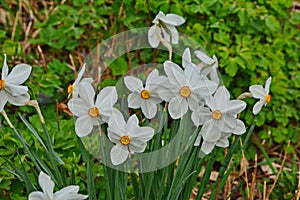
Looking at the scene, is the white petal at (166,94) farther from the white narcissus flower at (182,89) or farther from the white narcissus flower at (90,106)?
the white narcissus flower at (90,106)

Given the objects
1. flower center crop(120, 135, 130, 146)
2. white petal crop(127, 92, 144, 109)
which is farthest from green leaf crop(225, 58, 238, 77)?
flower center crop(120, 135, 130, 146)

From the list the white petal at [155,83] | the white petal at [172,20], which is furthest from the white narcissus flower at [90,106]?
the white petal at [172,20]

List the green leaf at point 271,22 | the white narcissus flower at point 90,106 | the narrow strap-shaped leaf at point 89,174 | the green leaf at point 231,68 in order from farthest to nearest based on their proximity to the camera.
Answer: the green leaf at point 271,22 → the green leaf at point 231,68 → the narrow strap-shaped leaf at point 89,174 → the white narcissus flower at point 90,106

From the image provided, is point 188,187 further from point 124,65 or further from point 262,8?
point 262,8

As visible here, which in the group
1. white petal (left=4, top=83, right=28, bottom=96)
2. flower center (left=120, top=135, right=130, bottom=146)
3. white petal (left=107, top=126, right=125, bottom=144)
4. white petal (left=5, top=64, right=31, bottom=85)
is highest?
white petal (left=5, top=64, right=31, bottom=85)

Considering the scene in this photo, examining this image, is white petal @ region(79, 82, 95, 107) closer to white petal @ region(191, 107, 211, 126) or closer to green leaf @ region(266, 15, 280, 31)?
white petal @ region(191, 107, 211, 126)

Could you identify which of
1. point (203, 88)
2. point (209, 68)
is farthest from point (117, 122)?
point (209, 68)
